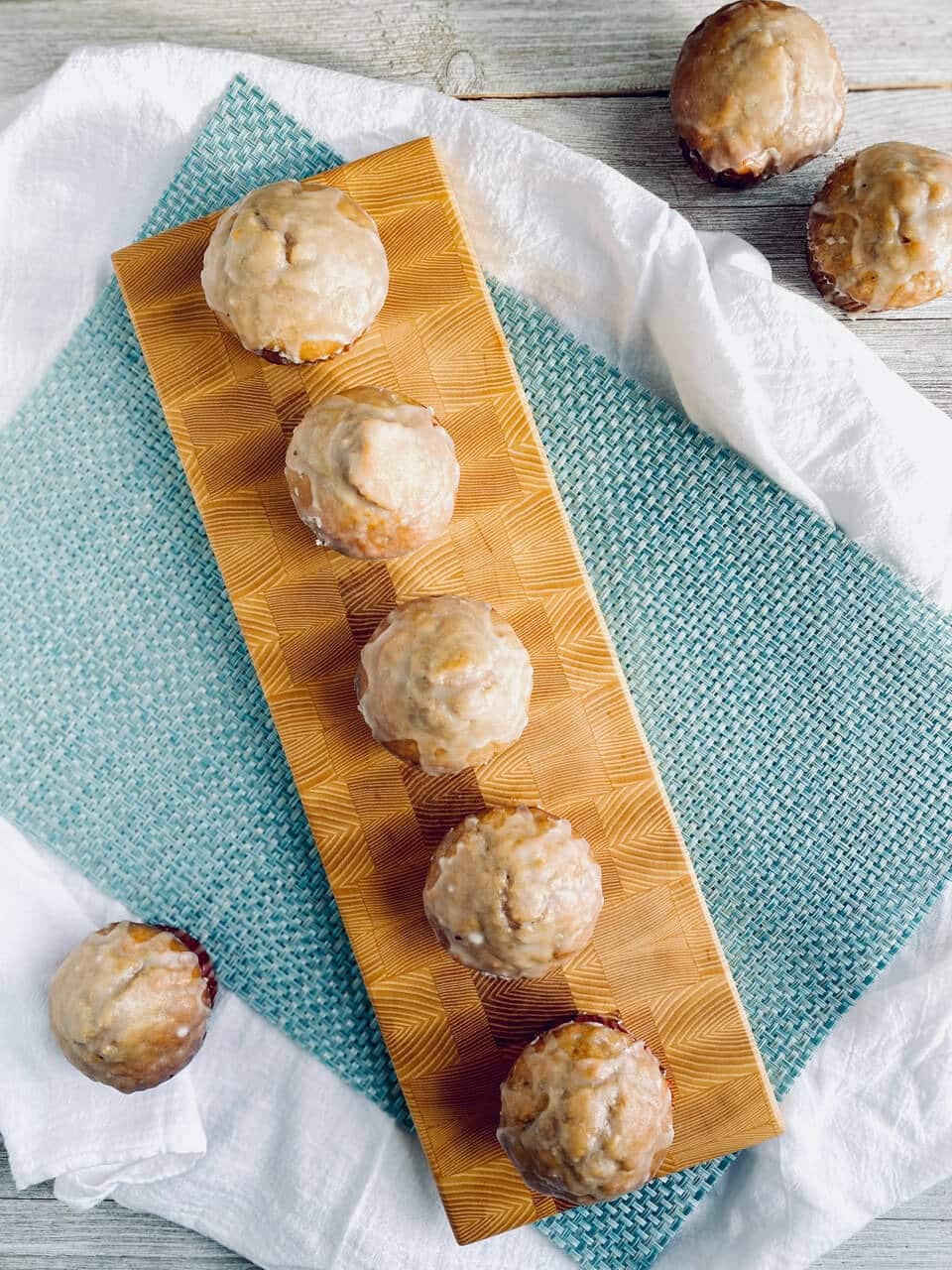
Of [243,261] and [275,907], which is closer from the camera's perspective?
[243,261]

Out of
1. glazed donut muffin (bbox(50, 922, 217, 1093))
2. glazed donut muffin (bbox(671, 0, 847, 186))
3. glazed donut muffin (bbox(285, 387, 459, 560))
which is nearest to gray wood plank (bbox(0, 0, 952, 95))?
glazed donut muffin (bbox(671, 0, 847, 186))

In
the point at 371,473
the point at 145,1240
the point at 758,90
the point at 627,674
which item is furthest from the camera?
the point at 145,1240

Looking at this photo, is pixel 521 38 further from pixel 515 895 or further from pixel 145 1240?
pixel 145 1240

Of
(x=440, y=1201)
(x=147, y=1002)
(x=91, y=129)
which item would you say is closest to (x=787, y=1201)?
(x=440, y=1201)

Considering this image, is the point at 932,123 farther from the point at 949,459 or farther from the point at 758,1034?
the point at 758,1034

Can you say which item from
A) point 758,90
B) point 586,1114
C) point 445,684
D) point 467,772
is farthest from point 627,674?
point 758,90
